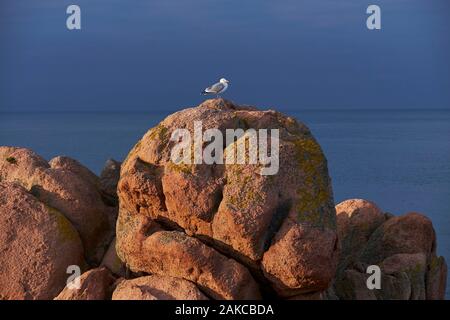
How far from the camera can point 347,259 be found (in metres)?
25.3

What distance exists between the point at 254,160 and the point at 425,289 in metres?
7.83

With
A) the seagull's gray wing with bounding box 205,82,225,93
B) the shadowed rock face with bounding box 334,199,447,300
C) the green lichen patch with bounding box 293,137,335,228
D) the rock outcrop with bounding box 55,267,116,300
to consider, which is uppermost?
the seagull's gray wing with bounding box 205,82,225,93

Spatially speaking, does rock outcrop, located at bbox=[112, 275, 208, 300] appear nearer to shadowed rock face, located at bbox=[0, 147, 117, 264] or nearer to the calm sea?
shadowed rock face, located at bbox=[0, 147, 117, 264]

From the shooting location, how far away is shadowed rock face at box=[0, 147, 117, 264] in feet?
75.9

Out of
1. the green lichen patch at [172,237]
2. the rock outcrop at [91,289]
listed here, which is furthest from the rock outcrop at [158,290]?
the green lichen patch at [172,237]

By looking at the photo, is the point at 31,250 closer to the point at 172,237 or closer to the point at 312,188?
the point at 172,237

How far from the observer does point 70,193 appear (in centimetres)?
2327

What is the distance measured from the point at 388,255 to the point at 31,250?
1049 centimetres

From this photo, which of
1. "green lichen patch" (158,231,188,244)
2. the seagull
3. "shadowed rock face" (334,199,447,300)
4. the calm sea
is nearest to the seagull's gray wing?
the seagull

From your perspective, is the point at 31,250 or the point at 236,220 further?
the point at 31,250

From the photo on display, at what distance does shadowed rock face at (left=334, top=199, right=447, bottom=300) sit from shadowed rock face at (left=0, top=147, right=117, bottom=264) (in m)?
6.61

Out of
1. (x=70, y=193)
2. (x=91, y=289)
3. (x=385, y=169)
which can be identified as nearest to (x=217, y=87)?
(x=70, y=193)

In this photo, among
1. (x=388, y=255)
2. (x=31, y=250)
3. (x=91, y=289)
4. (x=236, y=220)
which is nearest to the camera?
(x=236, y=220)

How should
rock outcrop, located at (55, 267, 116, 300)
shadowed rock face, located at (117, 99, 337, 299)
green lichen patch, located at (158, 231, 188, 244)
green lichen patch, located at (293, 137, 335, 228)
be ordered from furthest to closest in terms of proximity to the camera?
rock outcrop, located at (55, 267, 116, 300) < green lichen patch, located at (158, 231, 188, 244) < green lichen patch, located at (293, 137, 335, 228) < shadowed rock face, located at (117, 99, 337, 299)
